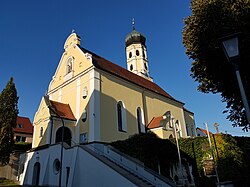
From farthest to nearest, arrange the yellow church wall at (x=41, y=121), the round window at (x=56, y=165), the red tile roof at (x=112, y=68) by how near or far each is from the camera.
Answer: the red tile roof at (x=112, y=68) < the yellow church wall at (x=41, y=121) < the round window at (x=56, y=165)

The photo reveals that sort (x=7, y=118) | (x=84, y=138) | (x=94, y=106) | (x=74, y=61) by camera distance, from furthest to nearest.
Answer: (x=74, y=61) < (x=7, y=118) < (x=84, y=138) < (x=94, y=106)

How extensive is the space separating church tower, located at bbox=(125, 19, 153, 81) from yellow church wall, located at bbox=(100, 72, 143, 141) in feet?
61.8

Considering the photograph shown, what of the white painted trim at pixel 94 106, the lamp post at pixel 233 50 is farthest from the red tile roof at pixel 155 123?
the lamp post at pixel 233 50

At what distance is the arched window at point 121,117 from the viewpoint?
973 inches

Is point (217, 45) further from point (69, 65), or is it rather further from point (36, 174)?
point (69, 65)

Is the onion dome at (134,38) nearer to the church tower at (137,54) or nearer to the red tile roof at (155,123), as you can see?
the church tower at (137,54)

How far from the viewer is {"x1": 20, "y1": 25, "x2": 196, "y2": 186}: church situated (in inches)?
819

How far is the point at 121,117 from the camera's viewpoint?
2534 centimetres

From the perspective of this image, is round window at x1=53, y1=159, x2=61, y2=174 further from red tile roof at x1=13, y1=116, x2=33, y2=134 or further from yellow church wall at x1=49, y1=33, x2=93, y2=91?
red tile roof at x1=13, y1=116, x2=33, y2=134

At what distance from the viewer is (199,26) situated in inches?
498

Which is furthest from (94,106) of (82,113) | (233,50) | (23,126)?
(23,126)

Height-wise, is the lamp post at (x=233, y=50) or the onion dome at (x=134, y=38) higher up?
the onion dome at (x=134, y=38)

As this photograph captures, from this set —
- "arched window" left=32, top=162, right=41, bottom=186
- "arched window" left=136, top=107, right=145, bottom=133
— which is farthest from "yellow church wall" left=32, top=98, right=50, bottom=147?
"arched window" left=136, top=107, right=145, bottom=133

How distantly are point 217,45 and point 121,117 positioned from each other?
51.3 ft
